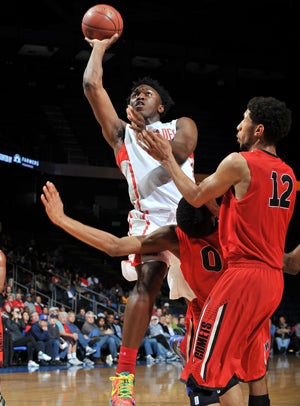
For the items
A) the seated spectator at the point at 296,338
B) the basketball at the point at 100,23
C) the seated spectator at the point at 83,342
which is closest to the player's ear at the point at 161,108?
the basketball at the point at 100,23

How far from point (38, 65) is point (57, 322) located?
13209 mm

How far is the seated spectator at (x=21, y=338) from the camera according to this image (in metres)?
12.4

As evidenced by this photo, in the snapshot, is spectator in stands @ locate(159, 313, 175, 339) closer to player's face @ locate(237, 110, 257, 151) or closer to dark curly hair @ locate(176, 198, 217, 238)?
dark curly hair @ locate(176, 198, 217, 238)

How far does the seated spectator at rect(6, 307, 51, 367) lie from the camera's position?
12391 millimetres

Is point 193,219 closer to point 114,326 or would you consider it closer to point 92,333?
point 92,333

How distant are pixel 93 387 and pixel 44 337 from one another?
401 centimetres

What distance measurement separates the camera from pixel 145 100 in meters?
4.94

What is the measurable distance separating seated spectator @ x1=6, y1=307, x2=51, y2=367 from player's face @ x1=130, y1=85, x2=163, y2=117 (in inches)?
323

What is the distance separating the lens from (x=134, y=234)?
4.71 meters

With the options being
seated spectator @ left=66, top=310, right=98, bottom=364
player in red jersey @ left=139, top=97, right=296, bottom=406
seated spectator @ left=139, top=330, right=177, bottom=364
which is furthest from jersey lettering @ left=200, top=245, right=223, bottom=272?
seated spectator @ left=139, top=330, right=177, bottom=364

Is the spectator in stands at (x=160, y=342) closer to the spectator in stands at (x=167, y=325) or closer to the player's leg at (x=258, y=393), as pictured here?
the spectator in stands at (x=167, y=325)

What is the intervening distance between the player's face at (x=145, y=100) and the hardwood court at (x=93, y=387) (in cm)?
→ 349

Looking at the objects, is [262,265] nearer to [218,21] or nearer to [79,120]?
[218,21]

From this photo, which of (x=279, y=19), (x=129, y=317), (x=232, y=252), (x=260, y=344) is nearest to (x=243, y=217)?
(x=232, y=252)
